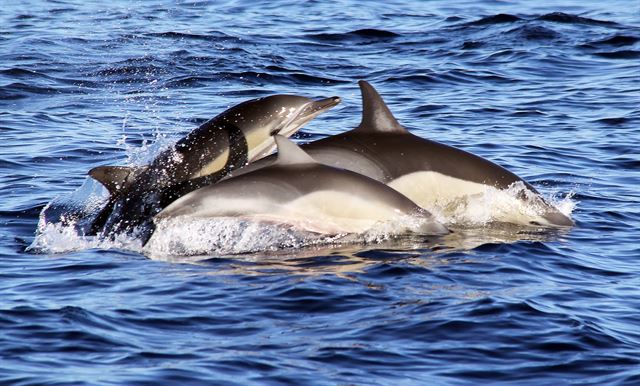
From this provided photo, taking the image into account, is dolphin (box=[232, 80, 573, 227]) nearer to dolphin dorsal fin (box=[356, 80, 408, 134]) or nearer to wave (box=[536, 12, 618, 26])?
dolphin dorsal fin (box=[356, 80, 408, 134])

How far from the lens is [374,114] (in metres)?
12.6

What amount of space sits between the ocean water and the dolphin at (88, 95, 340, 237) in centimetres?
46

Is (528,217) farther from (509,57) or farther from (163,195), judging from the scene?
(509,57)

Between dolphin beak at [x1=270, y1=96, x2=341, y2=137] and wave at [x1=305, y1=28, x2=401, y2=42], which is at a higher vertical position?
dolphin beak at [x1=270, y1=96, x2=341, y2=137]

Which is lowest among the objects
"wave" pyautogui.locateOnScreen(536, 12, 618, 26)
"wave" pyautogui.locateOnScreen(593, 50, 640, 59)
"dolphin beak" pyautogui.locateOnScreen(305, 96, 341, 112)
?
"wave" pyautogui.locateOnScreen(593, 50, 640, 59)

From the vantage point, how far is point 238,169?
1216cm

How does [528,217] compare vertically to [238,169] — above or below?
below

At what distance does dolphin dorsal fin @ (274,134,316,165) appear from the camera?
11282 millimetres

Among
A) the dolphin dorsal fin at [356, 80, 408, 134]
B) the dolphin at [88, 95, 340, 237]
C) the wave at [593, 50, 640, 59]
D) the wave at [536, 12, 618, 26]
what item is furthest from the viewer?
the wave at [536, 12, 618, 26]

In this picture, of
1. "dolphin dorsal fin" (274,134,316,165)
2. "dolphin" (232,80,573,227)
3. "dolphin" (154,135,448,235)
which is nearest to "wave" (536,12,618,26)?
"dolphin" (232,80,573,227)

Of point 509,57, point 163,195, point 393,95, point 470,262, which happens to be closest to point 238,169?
point 163,195

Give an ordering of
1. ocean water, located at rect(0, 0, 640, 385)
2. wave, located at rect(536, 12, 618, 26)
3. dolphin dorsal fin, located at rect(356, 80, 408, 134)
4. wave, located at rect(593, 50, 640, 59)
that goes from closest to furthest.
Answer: ocean water, located at rect(0, 0, 640, 385) < dolphin dorsal fin, located at rect(356, 80, 408, 134) < wave, located at rect(593, 50, 640, 59) < wave, located at rect(536, 12, 618, 26)

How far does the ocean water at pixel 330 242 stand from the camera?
8.55m

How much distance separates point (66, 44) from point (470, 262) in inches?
592
